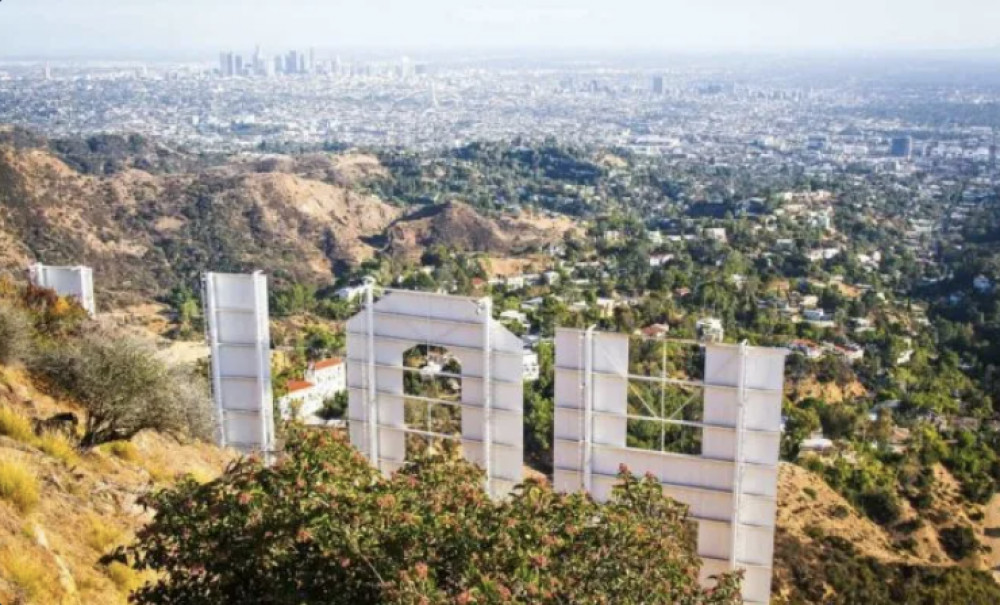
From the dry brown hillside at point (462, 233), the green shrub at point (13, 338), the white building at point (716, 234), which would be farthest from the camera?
the dry brown hillside at point (462, 233)

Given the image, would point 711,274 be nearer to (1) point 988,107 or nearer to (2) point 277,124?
(2) point 277,124

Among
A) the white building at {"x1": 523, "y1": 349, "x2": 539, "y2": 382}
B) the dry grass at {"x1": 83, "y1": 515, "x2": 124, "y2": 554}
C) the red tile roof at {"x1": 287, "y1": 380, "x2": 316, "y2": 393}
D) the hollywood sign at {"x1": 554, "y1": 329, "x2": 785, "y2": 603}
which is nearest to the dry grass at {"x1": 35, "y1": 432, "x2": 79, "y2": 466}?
the dry grass at {"x1": 83, "y1": 515, "x2": 124, "y2": 554}

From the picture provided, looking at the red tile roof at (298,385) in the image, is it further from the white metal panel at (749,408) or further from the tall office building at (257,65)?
the tall office building at (257,65)

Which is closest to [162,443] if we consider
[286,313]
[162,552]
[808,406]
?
[162,552]

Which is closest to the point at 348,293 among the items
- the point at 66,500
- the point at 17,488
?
the point at 66,500

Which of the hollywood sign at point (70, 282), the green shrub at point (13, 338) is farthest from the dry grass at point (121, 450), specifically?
the hollywood sign at point (70, 282)

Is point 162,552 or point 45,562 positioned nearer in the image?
point 162,552

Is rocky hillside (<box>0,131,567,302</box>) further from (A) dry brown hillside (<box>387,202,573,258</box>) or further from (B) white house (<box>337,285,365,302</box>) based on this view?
(B) white house (<box>337,285,365,302</box>)
